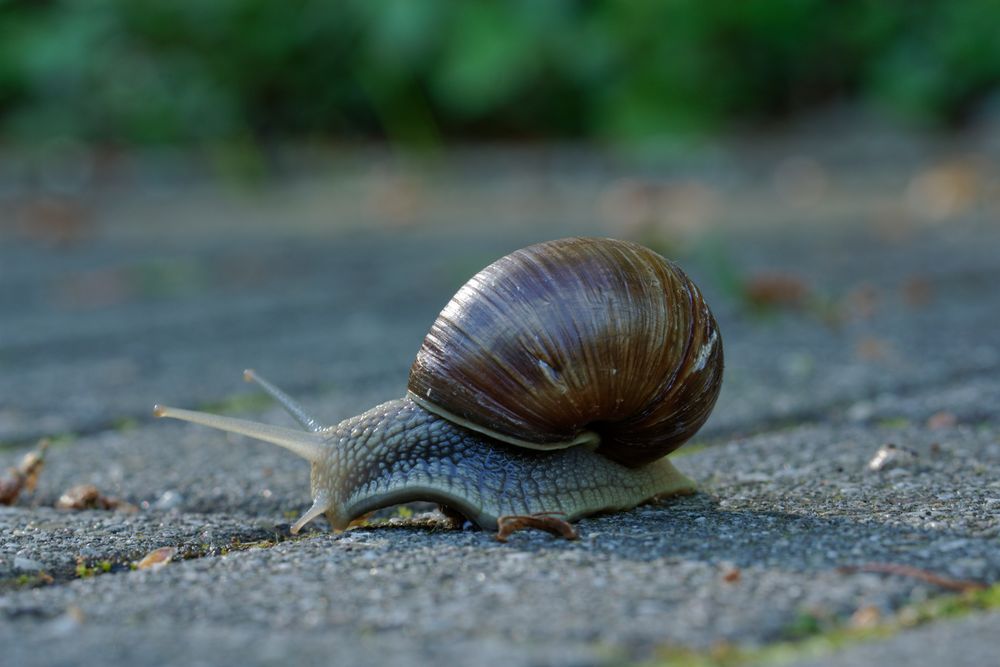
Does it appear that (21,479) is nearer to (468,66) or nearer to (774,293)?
(774,293)

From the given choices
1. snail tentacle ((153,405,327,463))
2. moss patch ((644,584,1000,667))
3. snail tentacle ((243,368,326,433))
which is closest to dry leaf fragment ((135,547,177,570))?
snail tentacle ((153,405,327,463))

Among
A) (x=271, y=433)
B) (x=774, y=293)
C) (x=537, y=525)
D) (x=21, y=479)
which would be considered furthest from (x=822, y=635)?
(x=774, y=293)

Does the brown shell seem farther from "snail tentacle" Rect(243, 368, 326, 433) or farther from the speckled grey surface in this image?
"snail tentacle" Rect(243, 368, 326, 433)

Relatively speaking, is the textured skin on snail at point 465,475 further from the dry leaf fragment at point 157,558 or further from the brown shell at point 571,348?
the dry leaf fragment at point 157,558

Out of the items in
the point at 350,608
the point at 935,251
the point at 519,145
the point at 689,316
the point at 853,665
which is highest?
the point at 519,145

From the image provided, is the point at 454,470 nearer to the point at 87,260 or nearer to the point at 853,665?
the point at 853,665

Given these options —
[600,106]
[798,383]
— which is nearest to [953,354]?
[798,383]
